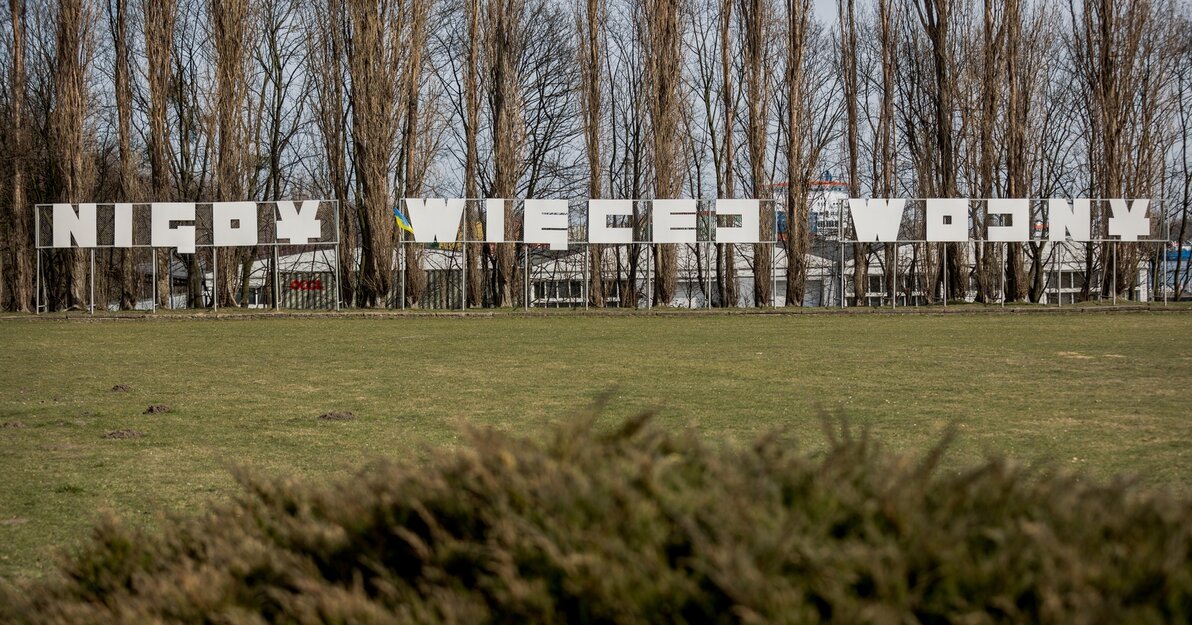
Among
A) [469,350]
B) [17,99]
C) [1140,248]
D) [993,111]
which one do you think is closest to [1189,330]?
[469,350]

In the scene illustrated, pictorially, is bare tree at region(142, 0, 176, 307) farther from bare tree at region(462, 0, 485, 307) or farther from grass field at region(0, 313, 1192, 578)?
grass field at region(0, 313, 1192, 578)

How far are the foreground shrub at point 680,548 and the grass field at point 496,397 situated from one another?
453 millimetres

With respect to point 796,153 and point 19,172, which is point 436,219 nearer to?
point 796,153

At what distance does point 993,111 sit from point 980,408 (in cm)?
3266

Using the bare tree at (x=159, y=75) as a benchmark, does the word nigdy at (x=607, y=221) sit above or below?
below

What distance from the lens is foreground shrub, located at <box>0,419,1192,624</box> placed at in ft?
6.57

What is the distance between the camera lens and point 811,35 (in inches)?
1927

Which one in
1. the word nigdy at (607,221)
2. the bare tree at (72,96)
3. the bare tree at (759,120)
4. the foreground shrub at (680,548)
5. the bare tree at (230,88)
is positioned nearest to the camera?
the foreground shrub at (680,548)

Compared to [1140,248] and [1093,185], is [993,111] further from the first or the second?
[1140,248]

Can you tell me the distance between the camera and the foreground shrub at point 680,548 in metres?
2.00

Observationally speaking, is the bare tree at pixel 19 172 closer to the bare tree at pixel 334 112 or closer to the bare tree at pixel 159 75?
the bare tree at pixel 159 75

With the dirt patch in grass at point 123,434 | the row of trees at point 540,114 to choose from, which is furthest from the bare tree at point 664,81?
the dirt patch in grass at point 123,434

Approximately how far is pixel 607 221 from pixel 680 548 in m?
35.1

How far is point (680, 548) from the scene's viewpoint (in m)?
2.28
